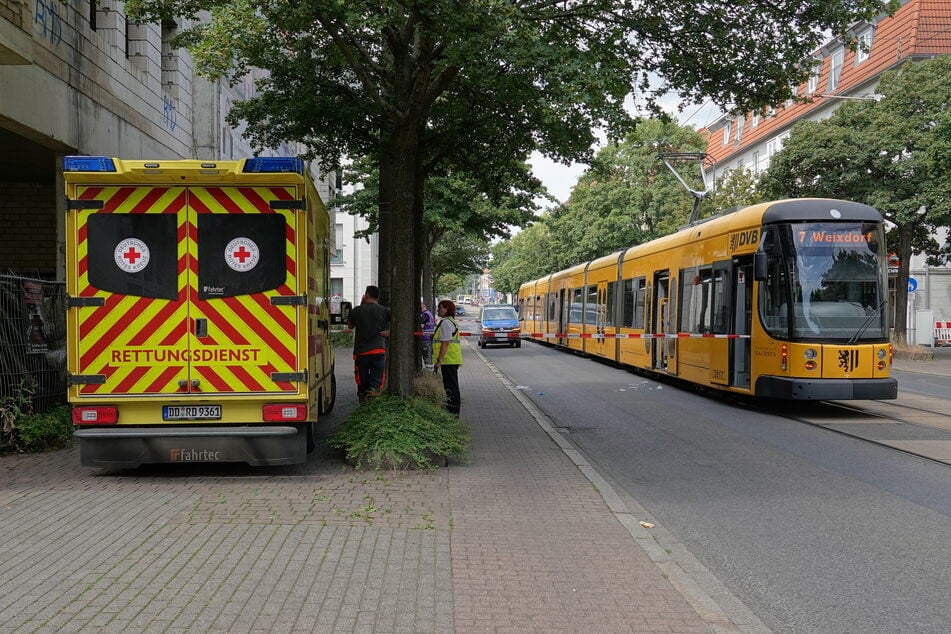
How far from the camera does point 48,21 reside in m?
10.7

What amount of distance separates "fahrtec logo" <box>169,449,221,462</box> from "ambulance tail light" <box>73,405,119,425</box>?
24.4 inches

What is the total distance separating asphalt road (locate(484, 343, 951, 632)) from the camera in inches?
182

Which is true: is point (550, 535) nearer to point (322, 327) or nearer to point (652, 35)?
point (322, 327)

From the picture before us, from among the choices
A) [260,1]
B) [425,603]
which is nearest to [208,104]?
[260,1]

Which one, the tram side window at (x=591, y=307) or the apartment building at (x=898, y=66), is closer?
the tram side window at (x=591, y=307)

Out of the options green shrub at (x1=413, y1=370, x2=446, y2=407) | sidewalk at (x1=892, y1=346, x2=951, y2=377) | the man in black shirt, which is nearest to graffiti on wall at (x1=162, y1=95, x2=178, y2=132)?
the man in black shirt

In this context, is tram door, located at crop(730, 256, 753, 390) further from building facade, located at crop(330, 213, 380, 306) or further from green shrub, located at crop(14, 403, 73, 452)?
building facade, located at crop(330, 213, 380, 306)

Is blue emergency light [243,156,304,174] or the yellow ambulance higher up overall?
blue emergency light [243,156,304,174]

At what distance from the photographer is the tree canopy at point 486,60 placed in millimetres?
7711

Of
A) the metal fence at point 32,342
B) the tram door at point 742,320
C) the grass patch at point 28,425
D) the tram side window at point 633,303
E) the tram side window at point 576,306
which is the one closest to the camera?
the grass patch at point 28,425

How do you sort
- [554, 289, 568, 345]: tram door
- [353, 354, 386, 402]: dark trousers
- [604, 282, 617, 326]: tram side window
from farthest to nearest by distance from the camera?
[554, 289, 568, 345]: tram door < [604, 282, 617, 326]: tram side window < [353, 354, 386, 402]: dark trousers

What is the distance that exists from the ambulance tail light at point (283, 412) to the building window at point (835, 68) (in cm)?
3774

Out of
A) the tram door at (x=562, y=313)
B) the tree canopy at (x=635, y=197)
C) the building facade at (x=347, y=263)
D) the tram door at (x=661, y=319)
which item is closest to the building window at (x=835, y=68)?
the tree canopy at (x=635, y=197)

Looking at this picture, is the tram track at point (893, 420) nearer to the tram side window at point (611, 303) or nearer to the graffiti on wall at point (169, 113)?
the tram side window at point (611, 303)
